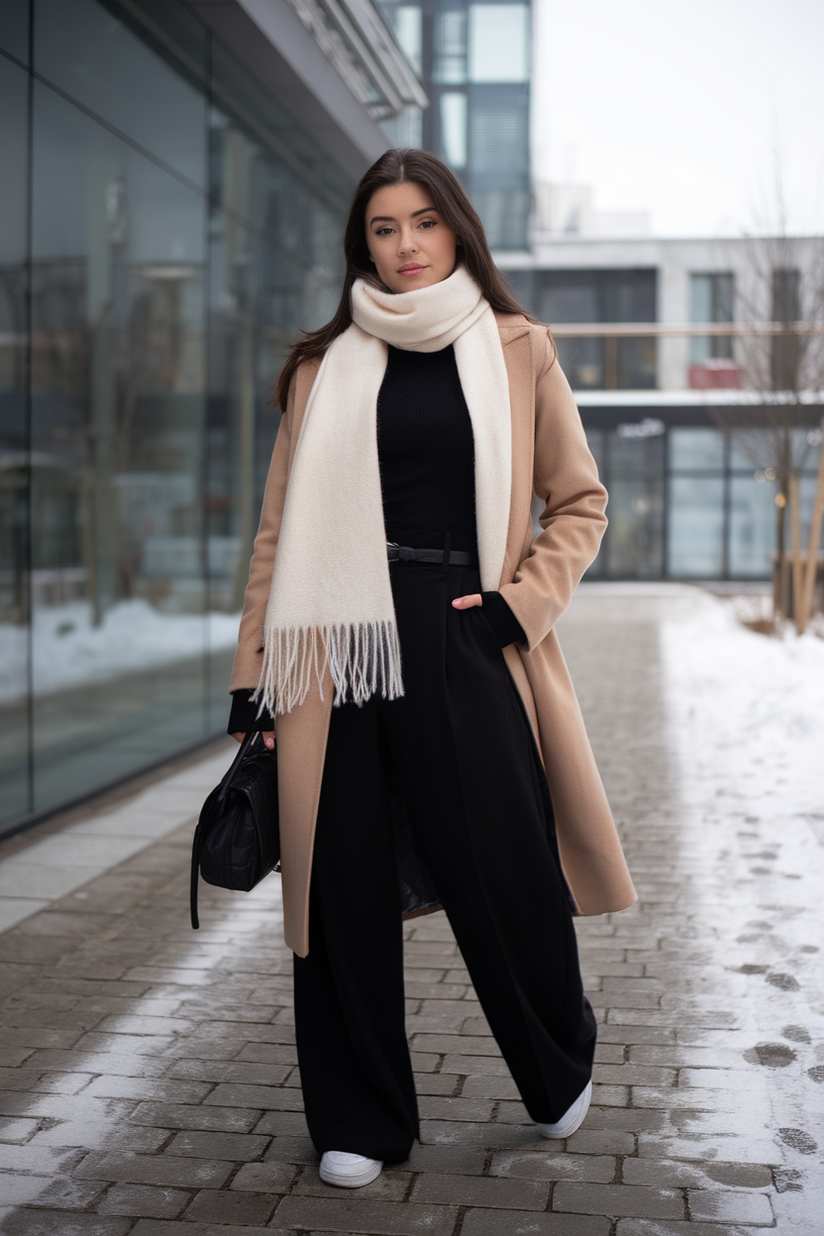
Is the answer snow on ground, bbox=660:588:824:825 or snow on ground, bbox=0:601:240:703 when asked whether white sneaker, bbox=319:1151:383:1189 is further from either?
snow on ground, bbox=0:601:240:703

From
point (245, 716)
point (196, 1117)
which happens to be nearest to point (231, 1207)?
point (196, 1117)

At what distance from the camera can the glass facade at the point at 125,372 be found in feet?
20.6

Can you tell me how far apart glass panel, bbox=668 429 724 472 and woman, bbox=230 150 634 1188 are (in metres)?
29.1

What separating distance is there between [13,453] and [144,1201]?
4409mm

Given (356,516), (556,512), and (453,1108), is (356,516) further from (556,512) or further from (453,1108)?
(453,1108)

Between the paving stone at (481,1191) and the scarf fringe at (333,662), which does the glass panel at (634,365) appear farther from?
the paving stone at (481,1191)

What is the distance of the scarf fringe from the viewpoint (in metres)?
2.47

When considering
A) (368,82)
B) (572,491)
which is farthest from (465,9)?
(572,491)

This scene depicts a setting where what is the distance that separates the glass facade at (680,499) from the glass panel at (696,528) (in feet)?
0.08

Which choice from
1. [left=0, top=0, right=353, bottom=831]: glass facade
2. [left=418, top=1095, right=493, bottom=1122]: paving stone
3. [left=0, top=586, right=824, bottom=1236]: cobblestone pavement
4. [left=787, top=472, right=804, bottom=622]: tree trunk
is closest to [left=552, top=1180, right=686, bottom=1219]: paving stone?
[left=0, top=586, right=824, bottom=1236]: cobblestone pavement

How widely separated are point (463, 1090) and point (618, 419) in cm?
2878

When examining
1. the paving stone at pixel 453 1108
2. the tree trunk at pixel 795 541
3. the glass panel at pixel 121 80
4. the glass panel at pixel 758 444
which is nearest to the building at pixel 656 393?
the glass panel at pixel 758 444

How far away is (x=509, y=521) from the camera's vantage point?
256 cm

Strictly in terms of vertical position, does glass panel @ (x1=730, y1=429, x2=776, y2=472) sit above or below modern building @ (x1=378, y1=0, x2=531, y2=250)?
below
